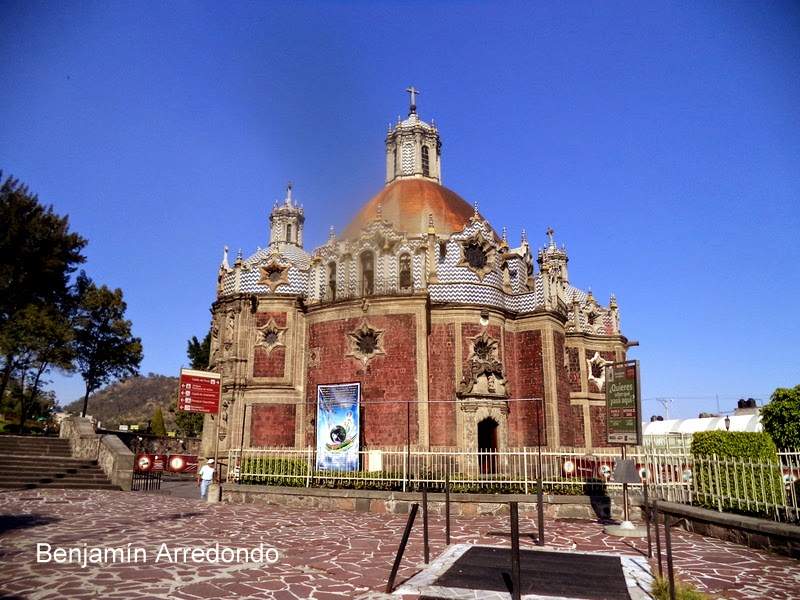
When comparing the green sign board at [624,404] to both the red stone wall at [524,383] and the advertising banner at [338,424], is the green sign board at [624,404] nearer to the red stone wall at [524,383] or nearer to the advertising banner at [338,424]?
the advertising banner at [338,424]

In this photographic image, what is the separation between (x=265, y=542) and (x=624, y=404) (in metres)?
8.26

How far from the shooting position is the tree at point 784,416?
15968 millimetres

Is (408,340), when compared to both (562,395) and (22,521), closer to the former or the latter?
(562,395)

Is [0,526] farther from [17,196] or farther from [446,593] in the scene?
[17,196]

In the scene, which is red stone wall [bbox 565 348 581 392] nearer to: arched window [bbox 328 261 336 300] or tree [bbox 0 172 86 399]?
arched window [bbox 328 261 336 300]

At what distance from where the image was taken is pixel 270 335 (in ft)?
88.8

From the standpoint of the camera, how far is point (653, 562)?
29.6ft

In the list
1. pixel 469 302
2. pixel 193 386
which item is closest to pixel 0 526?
pixel 193 386

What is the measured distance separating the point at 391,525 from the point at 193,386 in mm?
11106

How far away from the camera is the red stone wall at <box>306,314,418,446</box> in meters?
22.7

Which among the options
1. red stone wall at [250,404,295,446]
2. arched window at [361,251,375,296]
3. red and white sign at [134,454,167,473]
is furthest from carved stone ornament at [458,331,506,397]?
red and white sign at [134,454,167,473]

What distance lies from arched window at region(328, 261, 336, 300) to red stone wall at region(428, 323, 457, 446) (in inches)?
211

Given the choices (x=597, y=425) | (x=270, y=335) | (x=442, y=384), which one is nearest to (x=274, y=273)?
(x=270, y=335)

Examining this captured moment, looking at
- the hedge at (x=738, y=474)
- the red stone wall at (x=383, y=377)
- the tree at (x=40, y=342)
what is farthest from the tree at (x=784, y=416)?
the tree at (x=40, y=342)
